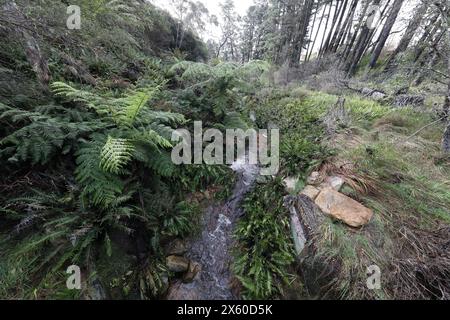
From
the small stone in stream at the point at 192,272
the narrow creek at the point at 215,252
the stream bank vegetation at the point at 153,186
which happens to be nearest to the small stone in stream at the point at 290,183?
the stream bank vegetation at the point at 153,186

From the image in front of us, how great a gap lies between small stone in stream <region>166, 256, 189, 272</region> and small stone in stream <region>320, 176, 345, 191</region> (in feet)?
7.03

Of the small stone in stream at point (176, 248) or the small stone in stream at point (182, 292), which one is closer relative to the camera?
the small stone in stream at point (182, 292)

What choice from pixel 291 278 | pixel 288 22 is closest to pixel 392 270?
pixel 291 278

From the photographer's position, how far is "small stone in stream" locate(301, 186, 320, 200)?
2982 millimetres

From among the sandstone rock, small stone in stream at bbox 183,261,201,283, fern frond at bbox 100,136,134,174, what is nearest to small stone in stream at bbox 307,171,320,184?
the sandstone rock

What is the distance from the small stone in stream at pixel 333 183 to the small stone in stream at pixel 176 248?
2.10m

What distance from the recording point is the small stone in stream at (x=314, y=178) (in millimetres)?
3221

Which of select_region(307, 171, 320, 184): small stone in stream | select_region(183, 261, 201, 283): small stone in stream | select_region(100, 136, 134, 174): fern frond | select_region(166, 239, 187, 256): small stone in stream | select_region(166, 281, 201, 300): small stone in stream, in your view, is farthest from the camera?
select_region(307, 171, 320, 184): small stone in stream

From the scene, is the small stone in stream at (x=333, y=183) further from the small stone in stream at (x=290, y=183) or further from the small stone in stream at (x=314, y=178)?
the small stone in stream at (x=290, y=183)

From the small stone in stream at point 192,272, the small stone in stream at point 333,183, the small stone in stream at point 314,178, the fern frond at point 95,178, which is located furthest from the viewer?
the small stone in stream at point 314,178

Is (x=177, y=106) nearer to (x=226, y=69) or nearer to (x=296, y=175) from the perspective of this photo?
(x=226, y=69)

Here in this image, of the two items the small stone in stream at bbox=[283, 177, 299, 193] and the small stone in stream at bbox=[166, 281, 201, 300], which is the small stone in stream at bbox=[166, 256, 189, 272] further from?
the small stone in stream at bbox=[283, 177, 299, 193]

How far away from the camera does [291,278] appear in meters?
2.42

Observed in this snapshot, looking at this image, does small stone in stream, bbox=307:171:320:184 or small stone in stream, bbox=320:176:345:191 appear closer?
small stone in stream, bbox=320:176:345:191
